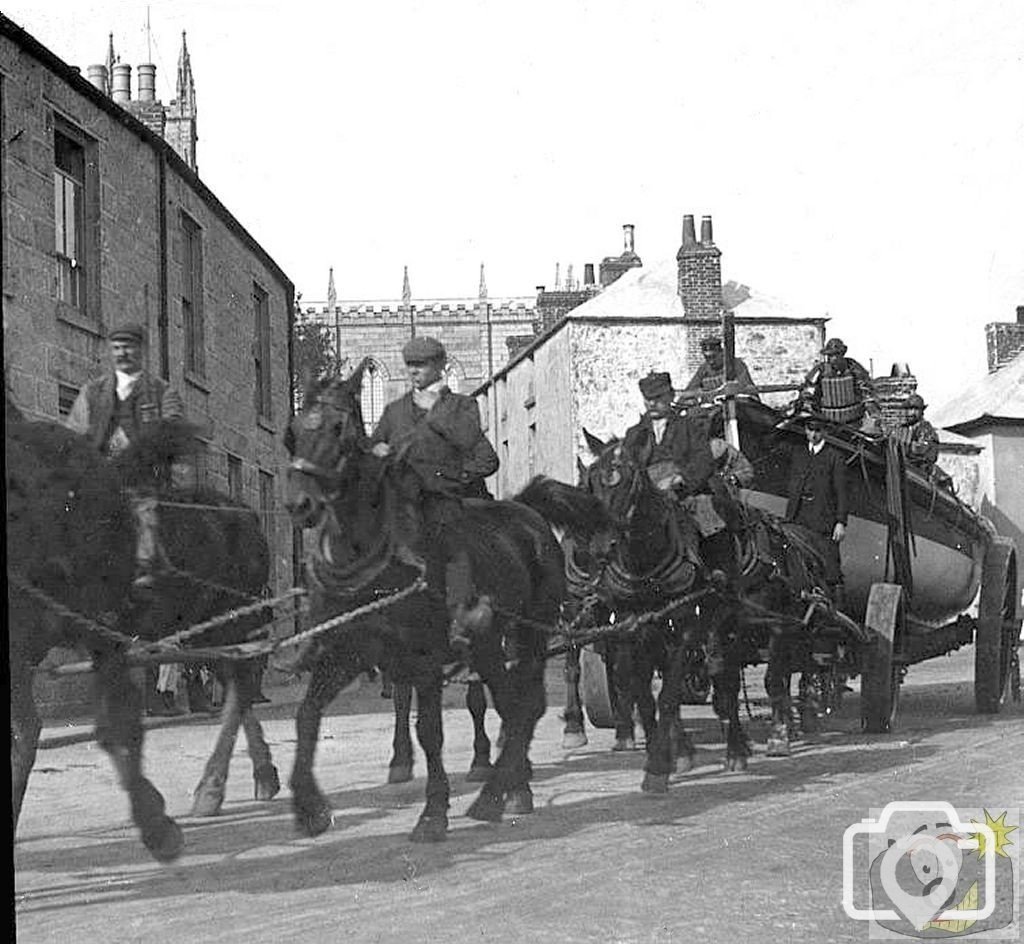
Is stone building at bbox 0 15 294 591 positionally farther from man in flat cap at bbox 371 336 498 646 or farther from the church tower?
man in flat cap at bbox 371 336 498 646

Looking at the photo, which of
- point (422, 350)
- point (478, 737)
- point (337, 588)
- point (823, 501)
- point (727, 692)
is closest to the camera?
point (422, 350)

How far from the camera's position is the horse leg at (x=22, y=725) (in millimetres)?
3988

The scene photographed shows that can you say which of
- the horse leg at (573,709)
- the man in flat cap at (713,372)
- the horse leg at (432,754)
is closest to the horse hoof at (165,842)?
the horse leg at (432,754)

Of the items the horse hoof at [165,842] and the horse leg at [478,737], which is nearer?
the horse hoof at [165,842]

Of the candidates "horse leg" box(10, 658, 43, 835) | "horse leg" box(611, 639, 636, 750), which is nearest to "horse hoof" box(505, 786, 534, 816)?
"horse leg" box(611, 639, 636, 750)

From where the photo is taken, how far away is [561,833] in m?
4.59

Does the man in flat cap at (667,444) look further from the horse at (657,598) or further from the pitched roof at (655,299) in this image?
the pitched roof at (655,299)

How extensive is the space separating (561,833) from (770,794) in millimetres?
1206

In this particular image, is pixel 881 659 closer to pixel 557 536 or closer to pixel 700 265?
pixel 557 536

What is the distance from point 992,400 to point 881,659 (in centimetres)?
216

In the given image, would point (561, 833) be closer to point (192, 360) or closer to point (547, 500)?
point (547, 500)

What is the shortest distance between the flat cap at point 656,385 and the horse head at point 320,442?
3.86 ft

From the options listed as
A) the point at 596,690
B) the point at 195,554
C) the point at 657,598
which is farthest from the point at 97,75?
the point at 596,690

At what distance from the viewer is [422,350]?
399 cm
